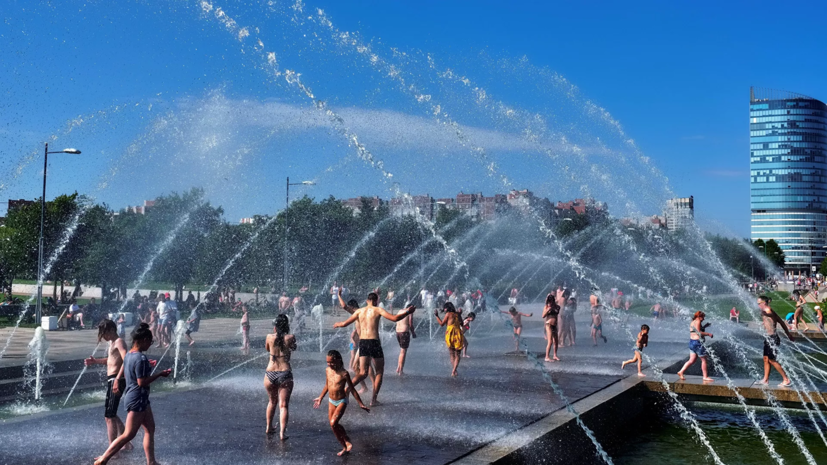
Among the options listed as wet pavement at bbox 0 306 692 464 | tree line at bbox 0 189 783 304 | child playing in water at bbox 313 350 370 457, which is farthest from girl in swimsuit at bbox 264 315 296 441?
tree line at bbox 0 189 783 304

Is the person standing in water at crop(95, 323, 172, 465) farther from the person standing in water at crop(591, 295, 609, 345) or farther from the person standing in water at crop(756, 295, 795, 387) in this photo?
the person standing in water at crop(591, 295, 609, 345)

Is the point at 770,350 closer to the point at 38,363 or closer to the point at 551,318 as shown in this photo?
the point at 551,318

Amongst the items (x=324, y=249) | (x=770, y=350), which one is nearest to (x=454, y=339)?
(x=770, y=350)

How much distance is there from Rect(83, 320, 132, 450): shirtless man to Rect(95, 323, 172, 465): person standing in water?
26 cm

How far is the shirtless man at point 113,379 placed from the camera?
7712 mm

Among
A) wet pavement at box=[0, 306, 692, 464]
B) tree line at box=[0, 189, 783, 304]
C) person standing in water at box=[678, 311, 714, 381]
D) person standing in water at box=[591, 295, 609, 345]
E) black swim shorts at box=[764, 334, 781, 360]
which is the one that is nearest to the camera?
wet pavement at box=[0, 306, 692, 464]

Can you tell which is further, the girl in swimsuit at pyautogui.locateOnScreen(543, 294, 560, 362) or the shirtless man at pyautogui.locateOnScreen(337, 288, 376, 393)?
the girl in swimsuit at pyautogui.locateOnScreen(543, 294, 560, 362)

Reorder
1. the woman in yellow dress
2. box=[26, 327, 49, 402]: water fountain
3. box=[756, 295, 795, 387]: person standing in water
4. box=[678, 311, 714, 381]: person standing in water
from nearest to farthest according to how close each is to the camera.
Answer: box=[26, 327, 49, 402]: water fountain → box=[756, 295, 795, 387]: person standing in water → box=[678, 311, 714, 381]: person standing in water → the woman in yellow dress

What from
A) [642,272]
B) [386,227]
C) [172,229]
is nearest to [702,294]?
[642,272]

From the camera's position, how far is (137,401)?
23.8 ft

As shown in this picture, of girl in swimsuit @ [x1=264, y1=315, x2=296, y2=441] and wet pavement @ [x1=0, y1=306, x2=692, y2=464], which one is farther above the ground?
girl in swimsuit @ [x1=264, y1=315, x2=296, y2=441]

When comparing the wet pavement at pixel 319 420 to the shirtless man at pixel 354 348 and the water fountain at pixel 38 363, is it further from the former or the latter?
the water fountain at pixel 38 363

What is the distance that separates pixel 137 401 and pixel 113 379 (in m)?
1.07

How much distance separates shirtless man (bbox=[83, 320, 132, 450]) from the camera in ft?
25.3
